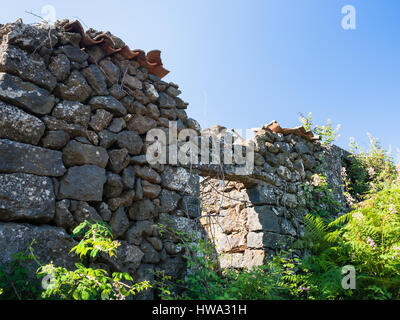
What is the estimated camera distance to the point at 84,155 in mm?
2586

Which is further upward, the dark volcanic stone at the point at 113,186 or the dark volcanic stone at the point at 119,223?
the dark volcanic stone at the point at 113,186

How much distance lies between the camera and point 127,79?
3.13 meters

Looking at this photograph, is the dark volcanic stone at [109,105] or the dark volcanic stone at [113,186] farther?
the dark volcanic stone at [109,105]

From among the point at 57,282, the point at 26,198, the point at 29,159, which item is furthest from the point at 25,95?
the point at 57,282

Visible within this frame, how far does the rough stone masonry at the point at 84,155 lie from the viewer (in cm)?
226

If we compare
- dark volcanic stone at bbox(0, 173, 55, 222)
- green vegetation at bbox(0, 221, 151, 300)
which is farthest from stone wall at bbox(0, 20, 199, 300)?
green vegetation at bbox(0, 221, 151, 300)

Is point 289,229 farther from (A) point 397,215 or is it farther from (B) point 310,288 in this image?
(A) point 397,215

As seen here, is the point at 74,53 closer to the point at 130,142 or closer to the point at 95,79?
the point at 95,79

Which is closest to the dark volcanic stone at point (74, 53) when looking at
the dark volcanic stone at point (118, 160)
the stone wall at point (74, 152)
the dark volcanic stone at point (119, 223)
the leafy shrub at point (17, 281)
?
the stone wall at point (74, 152)

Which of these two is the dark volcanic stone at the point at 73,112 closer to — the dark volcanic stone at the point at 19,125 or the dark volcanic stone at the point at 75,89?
the dark volcanic stone at the point at 75,89

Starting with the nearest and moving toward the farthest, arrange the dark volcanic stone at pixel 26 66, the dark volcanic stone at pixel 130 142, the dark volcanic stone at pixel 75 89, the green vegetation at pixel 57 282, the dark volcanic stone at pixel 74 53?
the green vegetation at pixel 57 282
the dark volcanic stone at pixel 26 66
the dark volcanic stone at pixel 75 89
the dark volcanic stone at pixel 74 53
the dark volcanic stone at pixel 130 142

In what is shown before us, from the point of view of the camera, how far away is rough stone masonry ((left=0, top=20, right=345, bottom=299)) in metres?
2.26

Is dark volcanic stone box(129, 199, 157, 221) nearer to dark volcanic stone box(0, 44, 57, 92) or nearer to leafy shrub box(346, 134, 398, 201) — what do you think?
dark volcanic stone box(0, 44, 57, 92)
